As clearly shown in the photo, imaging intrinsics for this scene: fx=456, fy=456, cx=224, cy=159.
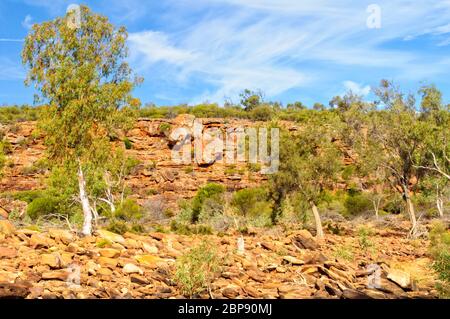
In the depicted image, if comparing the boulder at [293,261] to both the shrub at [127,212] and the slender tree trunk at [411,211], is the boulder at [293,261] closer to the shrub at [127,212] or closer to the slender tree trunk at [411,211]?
the slender tree trunk at [411,211]

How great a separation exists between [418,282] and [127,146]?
39358 millimetres

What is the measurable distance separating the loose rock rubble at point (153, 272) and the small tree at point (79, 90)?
2.53 m

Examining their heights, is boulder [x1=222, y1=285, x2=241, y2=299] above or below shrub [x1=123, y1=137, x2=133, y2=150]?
below

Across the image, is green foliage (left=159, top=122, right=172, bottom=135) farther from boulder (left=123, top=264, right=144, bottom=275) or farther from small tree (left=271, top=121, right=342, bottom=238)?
boulder (left=123, top=264, right=144, bottom=275)

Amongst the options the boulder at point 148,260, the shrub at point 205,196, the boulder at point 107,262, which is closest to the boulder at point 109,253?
the boulder at point 107,262

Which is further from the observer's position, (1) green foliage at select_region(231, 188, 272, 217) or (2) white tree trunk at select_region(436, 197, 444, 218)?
(1) green foliage at select_region(231, 188, 272, 217)

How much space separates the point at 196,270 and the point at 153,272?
1.42m

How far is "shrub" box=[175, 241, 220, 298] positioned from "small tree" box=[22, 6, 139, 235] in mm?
5260

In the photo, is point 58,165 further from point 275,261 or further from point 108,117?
point 275,261

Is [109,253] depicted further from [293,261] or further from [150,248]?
[293,261]

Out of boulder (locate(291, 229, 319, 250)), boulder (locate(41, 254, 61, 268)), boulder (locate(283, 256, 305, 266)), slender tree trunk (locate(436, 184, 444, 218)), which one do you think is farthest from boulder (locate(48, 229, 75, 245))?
slender tree trunk (locate(436, 184, 444, 218))

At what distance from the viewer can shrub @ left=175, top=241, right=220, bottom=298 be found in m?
9.12

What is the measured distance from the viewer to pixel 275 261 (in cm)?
1270
